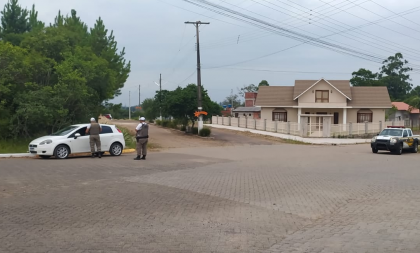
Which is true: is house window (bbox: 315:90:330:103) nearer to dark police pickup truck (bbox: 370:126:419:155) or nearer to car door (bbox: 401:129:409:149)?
dark police pickup truck (bbox: 370:126:419:155)

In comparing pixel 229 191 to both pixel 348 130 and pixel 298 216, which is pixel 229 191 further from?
pixel 348 130

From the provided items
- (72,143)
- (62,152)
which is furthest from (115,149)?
(62,152)

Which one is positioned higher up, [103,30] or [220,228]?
[103,30]

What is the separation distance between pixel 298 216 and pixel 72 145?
13538 millimetres

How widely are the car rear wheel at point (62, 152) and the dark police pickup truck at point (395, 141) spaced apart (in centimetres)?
1820

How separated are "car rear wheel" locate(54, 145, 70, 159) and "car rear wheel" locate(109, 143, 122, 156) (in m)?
2.18

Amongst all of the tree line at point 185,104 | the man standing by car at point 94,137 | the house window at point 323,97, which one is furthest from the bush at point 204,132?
the house window at point 323,97

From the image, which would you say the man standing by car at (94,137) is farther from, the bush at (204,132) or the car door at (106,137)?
the bush at (204,132)

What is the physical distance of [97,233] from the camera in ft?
23.9

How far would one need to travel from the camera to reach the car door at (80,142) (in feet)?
65.9

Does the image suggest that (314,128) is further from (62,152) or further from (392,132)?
(62,152)

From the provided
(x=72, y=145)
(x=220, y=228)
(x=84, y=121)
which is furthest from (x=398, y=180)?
(x=84, y=121)

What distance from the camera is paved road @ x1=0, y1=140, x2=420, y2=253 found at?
6863 millimetres

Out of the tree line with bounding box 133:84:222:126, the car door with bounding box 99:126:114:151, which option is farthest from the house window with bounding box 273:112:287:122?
the car door with bounding box 99:126:114:151
